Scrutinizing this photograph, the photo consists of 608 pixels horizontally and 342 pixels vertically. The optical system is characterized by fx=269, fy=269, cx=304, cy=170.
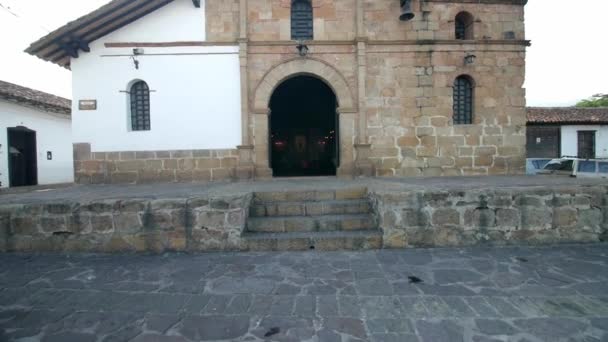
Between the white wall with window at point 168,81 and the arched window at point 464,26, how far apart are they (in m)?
6.39

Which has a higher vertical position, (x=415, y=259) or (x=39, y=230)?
(x=39, y=230)

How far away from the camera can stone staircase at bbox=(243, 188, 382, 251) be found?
12.7 ft

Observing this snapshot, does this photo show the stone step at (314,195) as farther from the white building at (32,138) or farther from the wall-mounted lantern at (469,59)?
the white building at (32,138)

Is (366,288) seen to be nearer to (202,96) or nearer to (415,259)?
(415,259)

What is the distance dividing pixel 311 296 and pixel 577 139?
21.8m

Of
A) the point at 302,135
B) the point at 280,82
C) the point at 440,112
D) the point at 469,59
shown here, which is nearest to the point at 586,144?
the point at 469,59

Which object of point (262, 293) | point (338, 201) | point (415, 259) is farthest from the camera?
point (338, 201)

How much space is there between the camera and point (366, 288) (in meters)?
2.74

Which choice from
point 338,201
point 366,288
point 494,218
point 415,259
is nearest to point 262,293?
point 366,288

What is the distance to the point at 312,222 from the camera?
421 cm

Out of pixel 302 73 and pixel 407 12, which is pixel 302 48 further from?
pixel 407 12

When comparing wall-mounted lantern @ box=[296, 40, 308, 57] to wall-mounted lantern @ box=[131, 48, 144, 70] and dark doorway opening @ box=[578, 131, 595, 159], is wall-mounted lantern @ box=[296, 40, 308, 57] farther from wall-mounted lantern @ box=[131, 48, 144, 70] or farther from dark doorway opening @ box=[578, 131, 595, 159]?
dark doorway opening @ box=[578, 131, 595, 159]

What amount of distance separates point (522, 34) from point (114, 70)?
37.0 feet

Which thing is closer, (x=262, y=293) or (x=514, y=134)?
(x=262, y=293)
